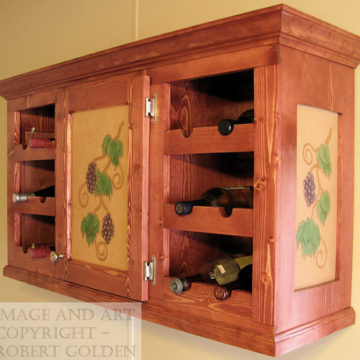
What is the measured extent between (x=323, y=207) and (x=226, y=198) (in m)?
0.26

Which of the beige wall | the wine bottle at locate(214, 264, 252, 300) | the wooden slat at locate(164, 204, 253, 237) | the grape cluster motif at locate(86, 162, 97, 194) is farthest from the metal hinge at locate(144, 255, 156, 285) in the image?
the beige wall

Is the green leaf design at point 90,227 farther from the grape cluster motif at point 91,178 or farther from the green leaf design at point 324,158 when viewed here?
the green leaf design at point 324,158

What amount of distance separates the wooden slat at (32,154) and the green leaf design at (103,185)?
29 cm

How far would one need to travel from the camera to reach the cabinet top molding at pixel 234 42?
1083mm

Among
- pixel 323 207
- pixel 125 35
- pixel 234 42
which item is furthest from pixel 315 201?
pixel 125 35

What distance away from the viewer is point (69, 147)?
166 cm

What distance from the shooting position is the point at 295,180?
116 centimetres

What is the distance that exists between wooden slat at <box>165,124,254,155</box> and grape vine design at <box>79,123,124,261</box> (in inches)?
8.8

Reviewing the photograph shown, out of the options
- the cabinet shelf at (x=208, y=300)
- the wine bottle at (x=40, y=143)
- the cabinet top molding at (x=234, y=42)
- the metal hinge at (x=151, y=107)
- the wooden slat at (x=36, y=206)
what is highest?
the cabinet top molding at (x=234, y=42)

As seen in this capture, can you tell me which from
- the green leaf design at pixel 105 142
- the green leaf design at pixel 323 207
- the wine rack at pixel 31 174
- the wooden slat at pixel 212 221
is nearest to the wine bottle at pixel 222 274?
the wooden slat at pixel 212 221

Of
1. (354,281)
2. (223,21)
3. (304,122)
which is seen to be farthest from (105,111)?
(354,281)

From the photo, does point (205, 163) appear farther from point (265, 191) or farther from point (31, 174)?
point (31, 174)

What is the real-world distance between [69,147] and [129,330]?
0.83m

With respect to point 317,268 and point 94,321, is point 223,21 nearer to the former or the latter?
point 317,268
